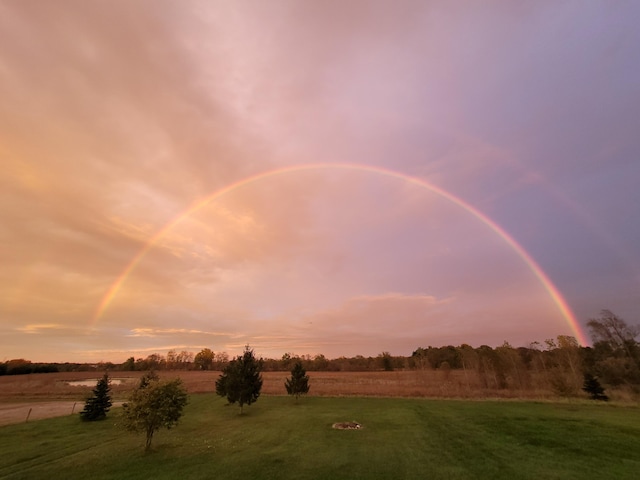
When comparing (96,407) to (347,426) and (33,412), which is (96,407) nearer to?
(33,412)

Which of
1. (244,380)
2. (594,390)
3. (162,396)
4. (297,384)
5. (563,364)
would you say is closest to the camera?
(162,396)

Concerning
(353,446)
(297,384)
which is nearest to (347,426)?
(353,446)

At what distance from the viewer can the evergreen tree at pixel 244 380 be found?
39.9m

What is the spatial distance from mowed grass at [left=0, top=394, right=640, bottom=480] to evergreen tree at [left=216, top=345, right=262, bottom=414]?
3082 millimetres

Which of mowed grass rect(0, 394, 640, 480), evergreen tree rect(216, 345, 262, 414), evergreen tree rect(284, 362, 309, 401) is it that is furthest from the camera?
evergreen tree rect(284, 362, 309, 401)

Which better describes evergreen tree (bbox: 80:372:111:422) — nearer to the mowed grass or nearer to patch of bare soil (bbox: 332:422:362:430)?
the mowed grass

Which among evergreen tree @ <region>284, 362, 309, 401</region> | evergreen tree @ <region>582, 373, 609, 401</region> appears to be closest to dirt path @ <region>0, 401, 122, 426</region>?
evergreen tree @ <region>284, 362, 309, 401</region>

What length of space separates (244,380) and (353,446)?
72.5ft

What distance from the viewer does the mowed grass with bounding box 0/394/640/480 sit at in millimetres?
18000

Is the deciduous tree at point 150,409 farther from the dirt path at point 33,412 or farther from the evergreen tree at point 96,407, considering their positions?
the dirt path at point 33,412

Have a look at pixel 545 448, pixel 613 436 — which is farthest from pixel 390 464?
pixel 613 436

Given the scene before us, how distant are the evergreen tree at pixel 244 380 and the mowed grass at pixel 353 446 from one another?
3082 millimetres

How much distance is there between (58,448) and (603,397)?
66.8 metres

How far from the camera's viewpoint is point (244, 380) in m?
40.7
